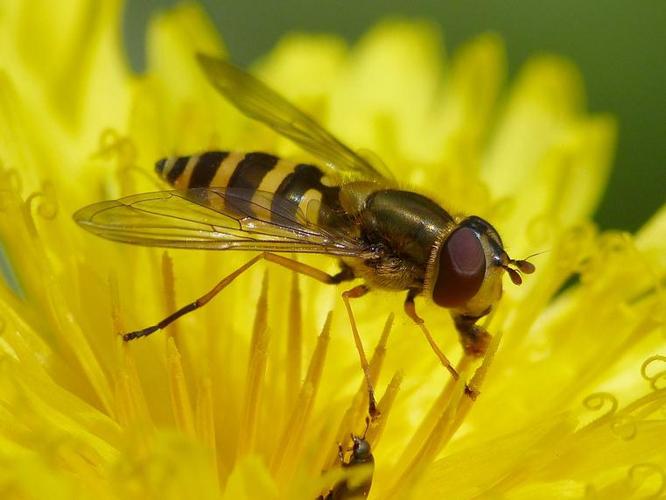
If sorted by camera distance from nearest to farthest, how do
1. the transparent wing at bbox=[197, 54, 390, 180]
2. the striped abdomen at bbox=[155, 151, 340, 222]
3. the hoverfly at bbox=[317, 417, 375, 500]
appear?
the hoverfly at bbox=[317, 417, 375, 500] < the striped abdomen at bbox=[155, 151, 340, 222] < the transparent wing at bbox=[197, 54, 390, 180]

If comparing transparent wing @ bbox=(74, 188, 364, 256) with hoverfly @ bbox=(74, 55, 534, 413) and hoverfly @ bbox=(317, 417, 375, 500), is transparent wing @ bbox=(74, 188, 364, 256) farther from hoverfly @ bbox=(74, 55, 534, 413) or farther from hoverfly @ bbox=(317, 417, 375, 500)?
hoverfly @ bbox=(317, 417, 375, 500)

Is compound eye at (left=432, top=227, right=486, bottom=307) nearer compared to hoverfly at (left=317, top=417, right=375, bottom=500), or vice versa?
hoverfly at (left=317, top=417, right=375, bottom=500)

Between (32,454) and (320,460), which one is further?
(320,460)

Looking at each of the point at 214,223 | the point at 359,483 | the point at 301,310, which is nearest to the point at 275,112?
the point at 301,310

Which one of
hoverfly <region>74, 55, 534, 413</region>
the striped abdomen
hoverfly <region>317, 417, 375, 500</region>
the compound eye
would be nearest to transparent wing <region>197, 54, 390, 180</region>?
hoverfly <region>74, 55, 534, 413</region>

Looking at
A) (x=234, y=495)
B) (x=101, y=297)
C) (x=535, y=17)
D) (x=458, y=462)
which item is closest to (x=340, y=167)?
(x=101, y=297)

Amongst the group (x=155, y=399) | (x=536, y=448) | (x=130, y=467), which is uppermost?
(x=130, y=467)

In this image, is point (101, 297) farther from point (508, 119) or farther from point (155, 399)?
point (508, 119)

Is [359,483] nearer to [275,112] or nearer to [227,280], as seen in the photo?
[227,280]
